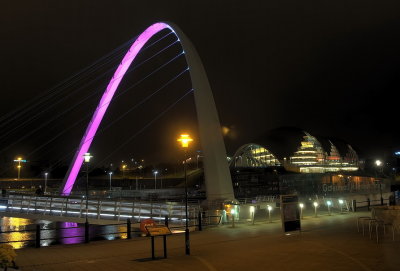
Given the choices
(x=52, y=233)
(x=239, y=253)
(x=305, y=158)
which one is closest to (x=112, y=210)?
(x=52, y=233)

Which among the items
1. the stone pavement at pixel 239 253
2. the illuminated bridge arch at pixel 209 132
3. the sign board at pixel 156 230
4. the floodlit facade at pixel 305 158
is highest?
the floodlit facade at pixel 305 158

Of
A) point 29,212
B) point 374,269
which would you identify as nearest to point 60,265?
point 374,269

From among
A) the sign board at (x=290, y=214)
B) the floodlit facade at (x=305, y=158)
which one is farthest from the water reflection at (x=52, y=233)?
the floodlit facade at (x=305, y=158)

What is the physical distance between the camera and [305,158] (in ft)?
381

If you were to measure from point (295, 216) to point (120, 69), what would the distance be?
2883 centimetres

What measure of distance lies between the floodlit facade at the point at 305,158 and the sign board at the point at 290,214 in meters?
95.4

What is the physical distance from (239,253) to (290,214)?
4380 millimetres

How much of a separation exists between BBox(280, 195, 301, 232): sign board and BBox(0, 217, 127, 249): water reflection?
881 centimetres

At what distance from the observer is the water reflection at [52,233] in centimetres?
2397

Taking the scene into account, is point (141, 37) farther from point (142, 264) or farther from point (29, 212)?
point (142, 264)

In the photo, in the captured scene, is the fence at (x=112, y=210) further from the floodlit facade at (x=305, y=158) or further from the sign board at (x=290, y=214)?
the floodlit facade at (x=305, y=158)

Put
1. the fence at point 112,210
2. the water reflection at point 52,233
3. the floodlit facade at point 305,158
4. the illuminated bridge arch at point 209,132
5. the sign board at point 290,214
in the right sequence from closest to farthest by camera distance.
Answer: the sign board at point 290,214, the water reflection at point 52,233, the fence at point 112,210, the illuminated bridge arch at point 209,132, the floodlit facade at point 305,158

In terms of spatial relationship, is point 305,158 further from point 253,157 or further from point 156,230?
point 156,230

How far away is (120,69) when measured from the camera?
40.2 metres
